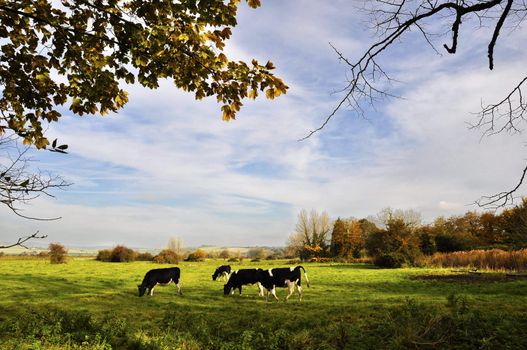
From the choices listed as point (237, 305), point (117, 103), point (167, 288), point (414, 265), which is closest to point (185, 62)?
point (117, 103)

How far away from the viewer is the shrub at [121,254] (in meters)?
50.1

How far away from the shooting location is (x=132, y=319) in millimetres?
12039

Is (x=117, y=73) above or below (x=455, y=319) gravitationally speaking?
above

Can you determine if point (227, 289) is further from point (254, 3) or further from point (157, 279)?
point (254, 3)

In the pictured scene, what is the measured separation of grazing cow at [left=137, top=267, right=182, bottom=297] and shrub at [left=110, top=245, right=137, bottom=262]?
113 feet

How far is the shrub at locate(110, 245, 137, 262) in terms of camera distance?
1972 inches

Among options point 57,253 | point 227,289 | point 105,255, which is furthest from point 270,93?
point 105,255

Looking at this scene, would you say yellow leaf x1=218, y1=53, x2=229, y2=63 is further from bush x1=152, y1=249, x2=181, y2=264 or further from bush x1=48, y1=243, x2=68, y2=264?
bush x1=152, y1=249, x2=181, y2=264

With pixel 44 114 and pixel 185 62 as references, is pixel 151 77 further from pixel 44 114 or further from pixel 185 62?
pixel 44 114

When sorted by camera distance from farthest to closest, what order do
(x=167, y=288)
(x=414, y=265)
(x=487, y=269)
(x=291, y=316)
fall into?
(x=414, y=265)
(x=487, y=269)
(x=167, y=288)
(x=291, y=316)

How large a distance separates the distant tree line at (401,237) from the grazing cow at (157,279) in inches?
857

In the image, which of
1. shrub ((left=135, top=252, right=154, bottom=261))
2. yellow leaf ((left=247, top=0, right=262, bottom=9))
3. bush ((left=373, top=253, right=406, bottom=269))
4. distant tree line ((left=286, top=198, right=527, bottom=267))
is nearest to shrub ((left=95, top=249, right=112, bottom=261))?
shrub ((left=135, top=252, right=154, bottom=261))

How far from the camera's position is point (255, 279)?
17.7 meters

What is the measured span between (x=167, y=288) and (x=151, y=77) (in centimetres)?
1691
